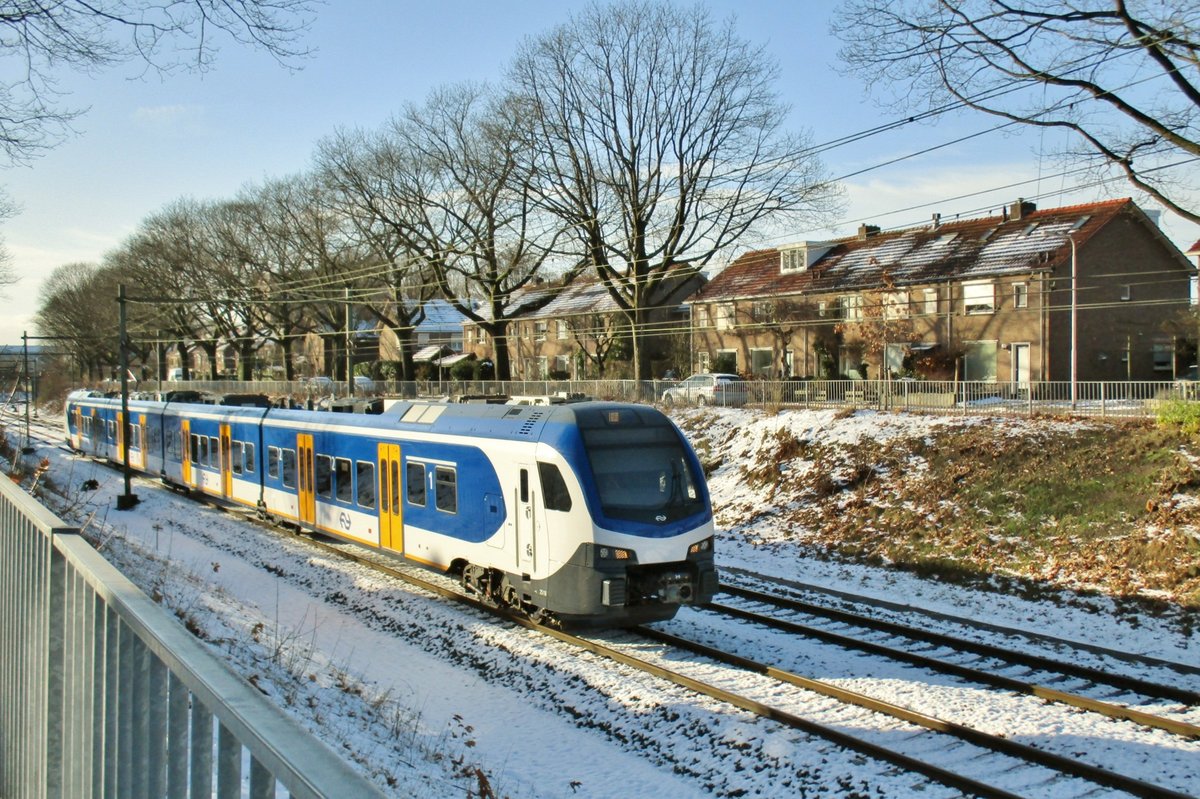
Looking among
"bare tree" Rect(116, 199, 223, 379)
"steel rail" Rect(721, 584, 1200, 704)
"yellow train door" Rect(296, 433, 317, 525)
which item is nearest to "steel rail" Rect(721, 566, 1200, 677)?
"steel rail" Rect(721, 584, 1200, 704)

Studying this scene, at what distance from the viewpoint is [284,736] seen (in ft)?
6.48

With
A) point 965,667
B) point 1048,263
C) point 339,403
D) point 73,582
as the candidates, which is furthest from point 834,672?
point 1048,263

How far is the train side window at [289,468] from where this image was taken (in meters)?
20.1

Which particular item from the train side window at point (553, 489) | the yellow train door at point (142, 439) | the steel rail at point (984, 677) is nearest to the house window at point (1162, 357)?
the steel rail at point (984, 677)

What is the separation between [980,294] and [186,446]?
2863 cm

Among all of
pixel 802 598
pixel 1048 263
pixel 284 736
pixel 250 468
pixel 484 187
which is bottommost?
pixel 802 598

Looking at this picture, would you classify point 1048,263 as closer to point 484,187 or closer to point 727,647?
point 484,187

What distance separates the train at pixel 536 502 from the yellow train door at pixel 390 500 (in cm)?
3

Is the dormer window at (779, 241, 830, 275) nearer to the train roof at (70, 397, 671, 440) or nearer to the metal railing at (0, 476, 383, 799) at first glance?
the train roof at (70, 397, 671, 440)

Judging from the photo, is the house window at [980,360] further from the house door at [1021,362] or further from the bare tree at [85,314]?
the bare tree at [85,314]

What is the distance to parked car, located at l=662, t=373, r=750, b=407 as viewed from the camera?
30609 mm

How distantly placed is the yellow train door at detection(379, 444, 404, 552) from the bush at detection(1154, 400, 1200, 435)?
14.3 metres

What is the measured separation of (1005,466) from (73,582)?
18298 millimetres

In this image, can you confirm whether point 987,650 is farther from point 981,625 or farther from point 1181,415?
point 1181,415
